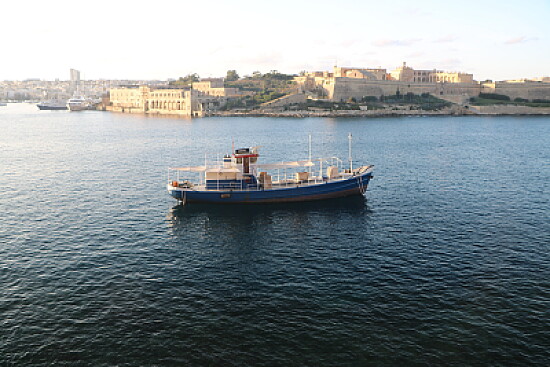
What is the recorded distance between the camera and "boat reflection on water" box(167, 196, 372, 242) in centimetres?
3569

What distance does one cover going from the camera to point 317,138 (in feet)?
332

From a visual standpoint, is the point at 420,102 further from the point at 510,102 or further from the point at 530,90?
the point at 530,90

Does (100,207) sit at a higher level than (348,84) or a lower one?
lower

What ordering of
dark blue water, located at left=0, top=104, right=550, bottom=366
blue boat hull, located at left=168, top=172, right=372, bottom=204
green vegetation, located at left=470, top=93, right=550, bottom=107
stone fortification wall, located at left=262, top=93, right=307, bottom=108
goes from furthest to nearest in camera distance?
1. green vegetation, located at left=470, top=93, right=550, bottom=107
2. stone fortification wall, located at left=262, top=93, right=307, bottom=108
3. blue boat hull, located at left=168, top=172, right=372, bottom=204
4. dark blue water, located at left=0, top=104, right=550, bottom=366

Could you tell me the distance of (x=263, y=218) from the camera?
39.7 meters

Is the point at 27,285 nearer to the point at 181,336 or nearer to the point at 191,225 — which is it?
the point at 181,336

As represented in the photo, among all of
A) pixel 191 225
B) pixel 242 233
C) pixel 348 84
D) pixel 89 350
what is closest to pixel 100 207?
pixel 191 225

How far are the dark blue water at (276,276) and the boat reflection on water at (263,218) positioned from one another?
0.26 metres

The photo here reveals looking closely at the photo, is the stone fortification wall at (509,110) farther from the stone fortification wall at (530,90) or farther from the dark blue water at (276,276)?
the dark blue water at (276,276)

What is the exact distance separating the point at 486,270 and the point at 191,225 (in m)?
22.4

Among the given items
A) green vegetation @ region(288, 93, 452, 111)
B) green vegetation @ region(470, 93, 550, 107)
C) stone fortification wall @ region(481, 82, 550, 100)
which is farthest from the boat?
stone fortification wall @ region(481, 82, 550, 100)

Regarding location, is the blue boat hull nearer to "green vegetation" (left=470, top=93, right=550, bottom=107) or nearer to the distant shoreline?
the distant shoreline

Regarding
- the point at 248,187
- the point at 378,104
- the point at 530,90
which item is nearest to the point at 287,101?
the point at 378,104

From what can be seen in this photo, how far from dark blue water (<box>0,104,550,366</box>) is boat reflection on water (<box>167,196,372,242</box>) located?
0.84 feet
